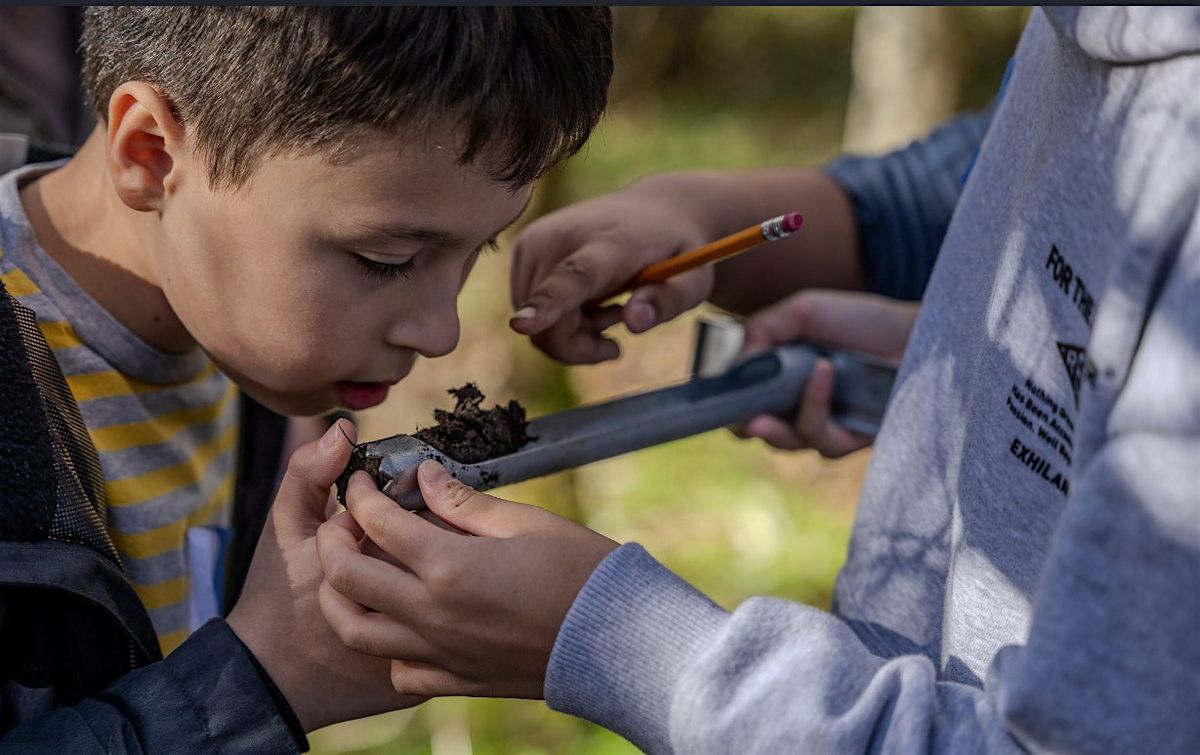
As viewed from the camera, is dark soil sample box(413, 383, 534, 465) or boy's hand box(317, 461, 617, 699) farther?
dark soil sample box(413, 383, 534, 465)

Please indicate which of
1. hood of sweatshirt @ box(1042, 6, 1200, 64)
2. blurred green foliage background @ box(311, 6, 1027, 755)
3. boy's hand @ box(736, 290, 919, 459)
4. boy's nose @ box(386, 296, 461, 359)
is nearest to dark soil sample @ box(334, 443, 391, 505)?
boy's nose @ box(386, 296, 461, 359)

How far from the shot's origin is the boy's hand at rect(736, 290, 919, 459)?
1.76 m

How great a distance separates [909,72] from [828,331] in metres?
2.73

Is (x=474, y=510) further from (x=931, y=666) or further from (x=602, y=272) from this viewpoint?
(x=602, y=272)

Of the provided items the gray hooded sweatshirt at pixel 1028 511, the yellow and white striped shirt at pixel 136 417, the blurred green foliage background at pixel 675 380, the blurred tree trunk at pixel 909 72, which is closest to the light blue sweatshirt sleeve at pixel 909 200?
the blurred green foliage background at pixel 675 380

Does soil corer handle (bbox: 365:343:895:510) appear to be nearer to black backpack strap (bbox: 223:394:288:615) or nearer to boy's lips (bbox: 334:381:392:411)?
boy's lips (bbox: 334:381:392:411)

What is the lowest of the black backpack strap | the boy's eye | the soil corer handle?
the black backpack strap

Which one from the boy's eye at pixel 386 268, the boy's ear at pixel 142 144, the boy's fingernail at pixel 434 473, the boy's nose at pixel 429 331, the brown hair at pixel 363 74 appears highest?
the brown hair at pixel 363 74

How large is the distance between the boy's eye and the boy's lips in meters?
0.18

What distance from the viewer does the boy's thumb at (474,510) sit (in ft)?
3.32

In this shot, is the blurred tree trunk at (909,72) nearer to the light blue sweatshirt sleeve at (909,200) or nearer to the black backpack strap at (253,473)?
the light blue sweatshirt sleeve at (909,200)

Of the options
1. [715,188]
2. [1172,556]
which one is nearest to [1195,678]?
[1172,556]

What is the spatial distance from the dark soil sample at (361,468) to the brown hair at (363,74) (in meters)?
0.29

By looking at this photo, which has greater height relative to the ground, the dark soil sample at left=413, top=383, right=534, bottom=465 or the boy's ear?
the boy's ear
